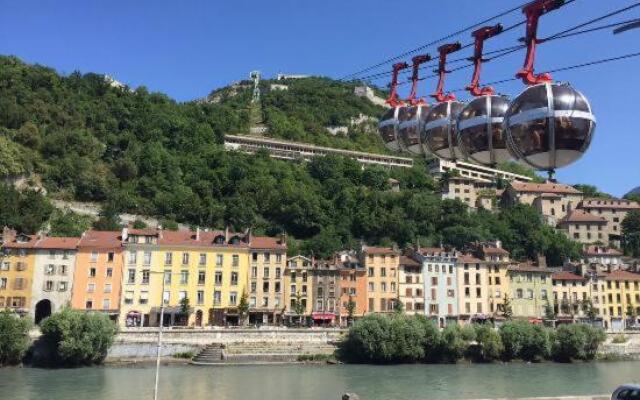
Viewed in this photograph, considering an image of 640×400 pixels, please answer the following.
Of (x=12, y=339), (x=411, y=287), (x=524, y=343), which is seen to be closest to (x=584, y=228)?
(x=411, y=287)

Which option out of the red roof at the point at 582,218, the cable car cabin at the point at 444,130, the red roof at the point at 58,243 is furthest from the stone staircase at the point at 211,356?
the red roof at the point at 582,218

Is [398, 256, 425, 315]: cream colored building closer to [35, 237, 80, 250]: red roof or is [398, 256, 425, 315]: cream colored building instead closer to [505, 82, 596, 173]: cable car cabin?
Answer: [35, 237, 80, 250]: red roof

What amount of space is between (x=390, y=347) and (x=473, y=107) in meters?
43.0

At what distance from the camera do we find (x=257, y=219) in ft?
290

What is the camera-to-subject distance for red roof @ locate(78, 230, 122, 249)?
183ft

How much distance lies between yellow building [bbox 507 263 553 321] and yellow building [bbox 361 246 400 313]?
14.7 m

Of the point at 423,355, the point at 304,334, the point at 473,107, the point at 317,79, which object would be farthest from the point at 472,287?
the point at 317,79

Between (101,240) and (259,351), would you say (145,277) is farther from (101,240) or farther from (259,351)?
(259,351)

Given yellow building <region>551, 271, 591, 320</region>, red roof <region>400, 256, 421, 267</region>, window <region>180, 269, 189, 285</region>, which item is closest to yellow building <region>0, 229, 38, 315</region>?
window <region>180, 269, 189, 285</region>

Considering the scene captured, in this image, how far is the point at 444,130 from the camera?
1002 centimetres

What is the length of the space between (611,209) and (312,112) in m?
73.7

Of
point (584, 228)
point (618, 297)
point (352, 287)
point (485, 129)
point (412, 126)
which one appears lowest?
point (618, 297)

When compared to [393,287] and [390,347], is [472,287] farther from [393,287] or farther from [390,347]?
[390,347]

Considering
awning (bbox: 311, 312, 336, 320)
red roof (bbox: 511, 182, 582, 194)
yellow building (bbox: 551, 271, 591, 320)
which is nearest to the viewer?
awning (bbox: 311, 312, 336, 320)
